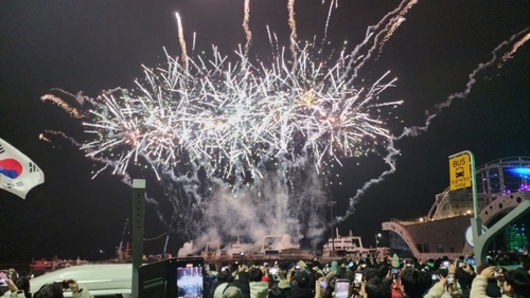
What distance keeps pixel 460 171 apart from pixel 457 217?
123 ft

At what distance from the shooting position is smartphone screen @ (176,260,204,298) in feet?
15.5

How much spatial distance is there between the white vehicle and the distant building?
39651 mm

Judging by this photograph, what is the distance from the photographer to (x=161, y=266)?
415cm

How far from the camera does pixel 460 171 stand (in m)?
9.22

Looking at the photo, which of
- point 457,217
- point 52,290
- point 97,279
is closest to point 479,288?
point 52,290

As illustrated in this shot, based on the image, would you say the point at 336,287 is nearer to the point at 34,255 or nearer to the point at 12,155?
the point at 12,155

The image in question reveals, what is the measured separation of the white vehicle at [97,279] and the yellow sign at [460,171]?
695 centimetres

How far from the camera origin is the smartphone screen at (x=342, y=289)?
19.7ft

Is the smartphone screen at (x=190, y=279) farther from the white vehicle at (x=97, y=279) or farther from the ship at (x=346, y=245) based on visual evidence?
the ship at (x=346, y=245)

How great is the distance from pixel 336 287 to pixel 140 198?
2985mm

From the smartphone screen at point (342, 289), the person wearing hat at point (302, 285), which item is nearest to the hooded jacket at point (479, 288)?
the smartphone screen at point (342, 289)

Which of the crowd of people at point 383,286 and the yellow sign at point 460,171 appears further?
the yellow sign at point 460,171

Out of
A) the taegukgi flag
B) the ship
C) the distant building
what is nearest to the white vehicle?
the taegukgi flag

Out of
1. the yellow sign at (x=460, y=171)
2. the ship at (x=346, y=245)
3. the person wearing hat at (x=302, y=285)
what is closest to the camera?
the person wearing hat at (x=302, y=285)
